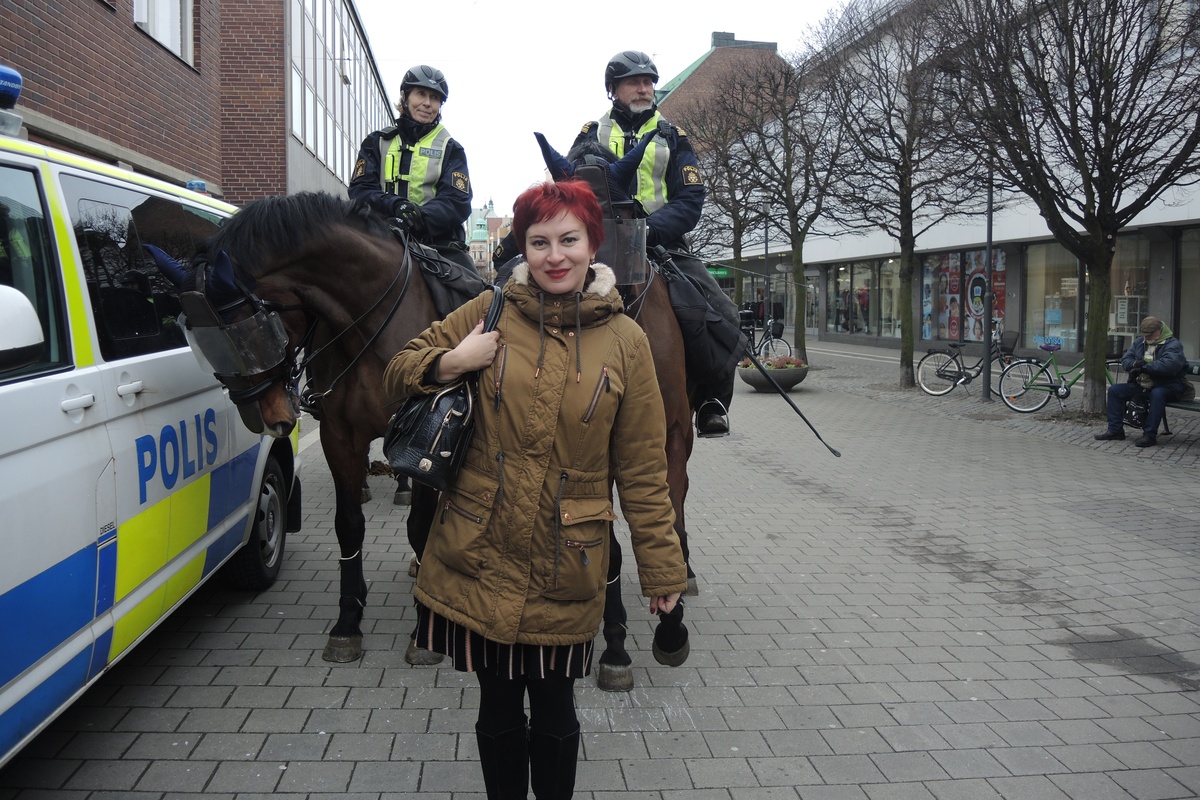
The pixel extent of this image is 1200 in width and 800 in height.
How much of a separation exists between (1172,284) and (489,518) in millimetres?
20946

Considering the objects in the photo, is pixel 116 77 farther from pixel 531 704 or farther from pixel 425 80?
pixel 531 704

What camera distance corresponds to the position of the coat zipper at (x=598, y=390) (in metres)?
2.45

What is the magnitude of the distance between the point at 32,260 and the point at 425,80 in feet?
9.11

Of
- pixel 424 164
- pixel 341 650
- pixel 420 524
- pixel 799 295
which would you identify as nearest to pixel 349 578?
pixel 341 650

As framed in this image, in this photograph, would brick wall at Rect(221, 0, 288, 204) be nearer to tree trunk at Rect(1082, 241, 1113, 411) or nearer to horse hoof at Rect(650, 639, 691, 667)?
tree trunk at Rect(1082, 241, 1113, 411)

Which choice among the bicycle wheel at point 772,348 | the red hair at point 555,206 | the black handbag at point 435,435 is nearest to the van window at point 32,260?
the black handbag at point 435,435

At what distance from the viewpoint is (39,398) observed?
278 cm

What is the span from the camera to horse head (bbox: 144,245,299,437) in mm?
3611

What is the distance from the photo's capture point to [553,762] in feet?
8.64

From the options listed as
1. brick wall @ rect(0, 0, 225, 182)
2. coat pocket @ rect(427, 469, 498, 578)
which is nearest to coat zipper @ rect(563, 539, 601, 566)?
coat pocket @ rect(427, 469, 498, 578)

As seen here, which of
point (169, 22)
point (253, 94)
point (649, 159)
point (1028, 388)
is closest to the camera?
point (649, 159)

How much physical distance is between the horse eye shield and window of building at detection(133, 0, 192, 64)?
10263 millimetres

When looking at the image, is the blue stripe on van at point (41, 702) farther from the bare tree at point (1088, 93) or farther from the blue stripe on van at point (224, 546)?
the bare tree at point (1088, 93)

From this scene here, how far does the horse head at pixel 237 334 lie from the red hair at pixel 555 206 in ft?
5.36
